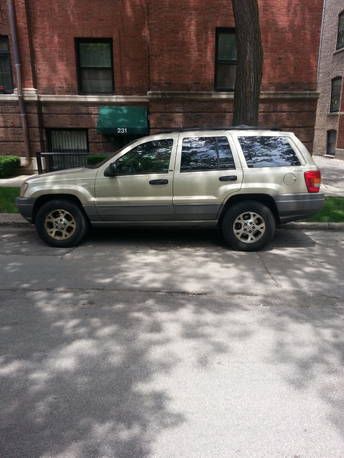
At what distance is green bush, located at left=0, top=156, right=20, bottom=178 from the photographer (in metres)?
12.5

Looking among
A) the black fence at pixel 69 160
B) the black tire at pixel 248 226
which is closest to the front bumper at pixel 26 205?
the black tire at pixel 248 226

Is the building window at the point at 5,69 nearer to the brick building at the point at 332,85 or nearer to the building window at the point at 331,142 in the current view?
the brick building at the point at 332,85

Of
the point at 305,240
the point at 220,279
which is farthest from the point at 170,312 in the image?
the point at 305,240

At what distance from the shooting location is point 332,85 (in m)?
21.9

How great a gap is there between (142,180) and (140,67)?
9378 mm

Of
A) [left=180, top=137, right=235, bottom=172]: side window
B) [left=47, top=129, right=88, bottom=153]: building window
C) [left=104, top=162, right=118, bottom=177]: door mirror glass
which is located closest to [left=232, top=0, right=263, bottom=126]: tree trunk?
[left=180, top=137, right=235, bottom=172]: side window

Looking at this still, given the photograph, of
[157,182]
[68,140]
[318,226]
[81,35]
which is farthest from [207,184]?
[81,35]

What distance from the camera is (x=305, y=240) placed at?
21.0 ft

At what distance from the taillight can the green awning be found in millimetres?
8556

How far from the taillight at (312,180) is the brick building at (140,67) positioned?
318 inches

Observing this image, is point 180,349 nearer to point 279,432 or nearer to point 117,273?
point 279,432

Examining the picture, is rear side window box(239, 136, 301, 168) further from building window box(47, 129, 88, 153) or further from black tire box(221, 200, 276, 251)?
building window box(47, 129, 88, 153)

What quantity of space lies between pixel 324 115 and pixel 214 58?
13.5 m

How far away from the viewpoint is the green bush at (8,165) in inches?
491
